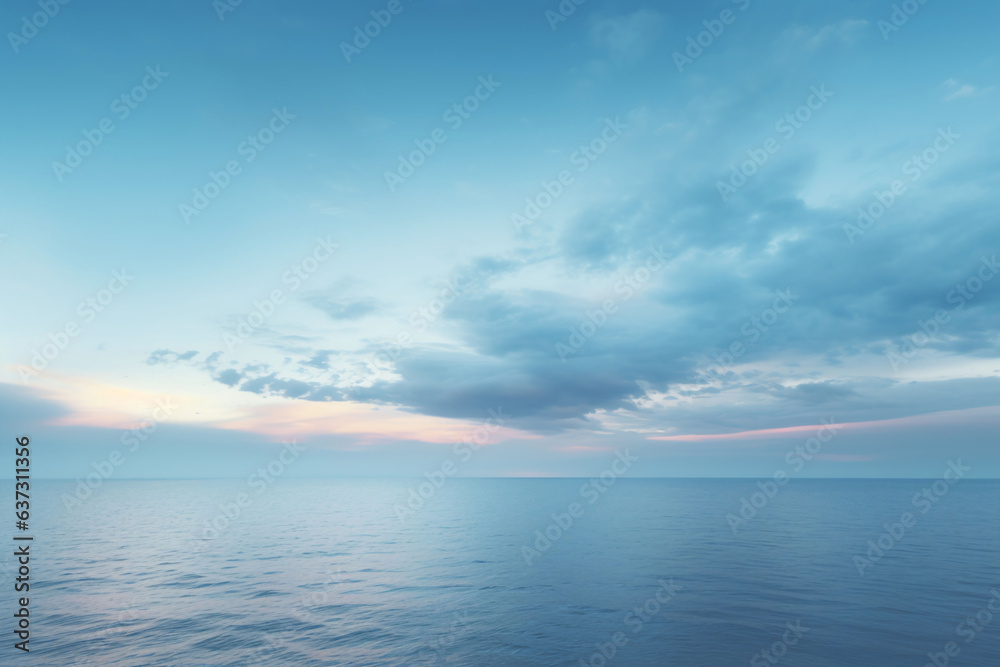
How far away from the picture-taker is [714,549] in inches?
2282

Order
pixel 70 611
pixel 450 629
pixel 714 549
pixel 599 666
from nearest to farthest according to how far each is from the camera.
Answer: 1. pixel 599 666
2. pixel 450 629
3. pixel 70 611
4. pixel 714 549

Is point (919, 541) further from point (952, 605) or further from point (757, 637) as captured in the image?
point (757, 637)

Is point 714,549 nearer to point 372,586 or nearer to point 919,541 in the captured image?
point 919,541

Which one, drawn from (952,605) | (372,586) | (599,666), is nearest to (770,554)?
(952,605)

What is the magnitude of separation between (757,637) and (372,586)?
29984mm

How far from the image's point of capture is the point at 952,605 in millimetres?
34812

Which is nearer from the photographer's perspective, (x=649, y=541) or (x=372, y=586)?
(x=372, y=586)

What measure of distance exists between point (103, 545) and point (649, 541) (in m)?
72.5

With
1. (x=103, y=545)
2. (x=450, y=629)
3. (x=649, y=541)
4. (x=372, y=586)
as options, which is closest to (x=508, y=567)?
(x=372, y=586)

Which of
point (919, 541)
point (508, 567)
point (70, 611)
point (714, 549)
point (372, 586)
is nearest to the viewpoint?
point (70, 611)

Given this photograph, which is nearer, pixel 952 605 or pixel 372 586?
pixel 952 605

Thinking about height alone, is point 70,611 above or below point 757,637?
above

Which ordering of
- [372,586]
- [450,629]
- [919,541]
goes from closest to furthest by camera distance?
1. [450,629]
2. [372,586]
3. [919,541]

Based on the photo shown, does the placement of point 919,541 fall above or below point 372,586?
below
